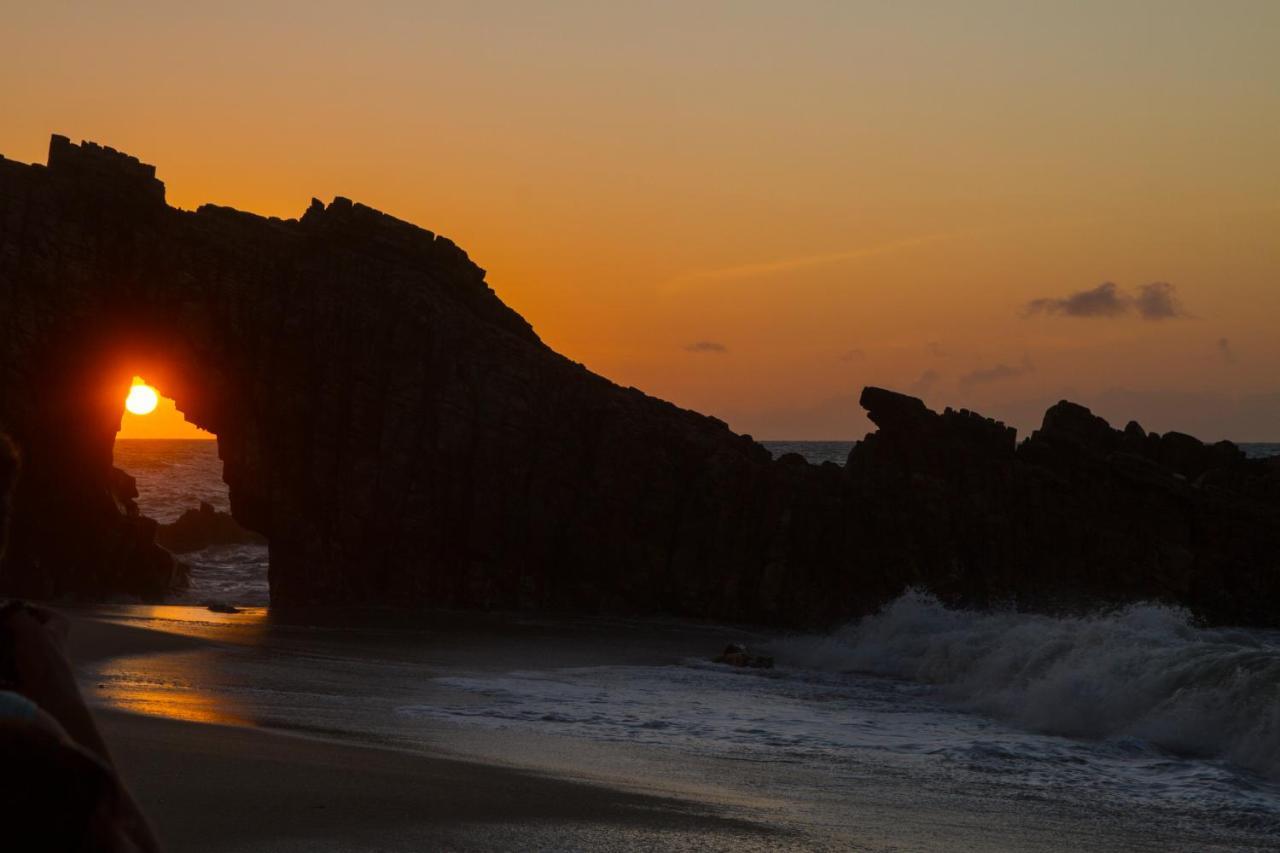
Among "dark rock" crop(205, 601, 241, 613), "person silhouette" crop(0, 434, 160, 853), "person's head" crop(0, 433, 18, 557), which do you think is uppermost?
"person's head" crop(0, 433, 18, 557)

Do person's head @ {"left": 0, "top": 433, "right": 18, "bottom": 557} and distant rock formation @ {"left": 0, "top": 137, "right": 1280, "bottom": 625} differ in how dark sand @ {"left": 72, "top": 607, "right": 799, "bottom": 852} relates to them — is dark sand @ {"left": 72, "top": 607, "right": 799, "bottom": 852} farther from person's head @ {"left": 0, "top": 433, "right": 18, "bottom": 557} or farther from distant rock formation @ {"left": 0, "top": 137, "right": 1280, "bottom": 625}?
distant rock formation @ {"left": 0, "top": 137, "right": 1280, "bottom": 625}

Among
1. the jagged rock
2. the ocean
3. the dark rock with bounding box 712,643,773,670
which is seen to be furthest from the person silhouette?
the jagged rock

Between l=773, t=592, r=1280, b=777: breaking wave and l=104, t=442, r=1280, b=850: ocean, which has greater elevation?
l=773, t=592, r=1280, b=777: breaking wave

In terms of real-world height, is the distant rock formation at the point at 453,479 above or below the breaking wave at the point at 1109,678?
above

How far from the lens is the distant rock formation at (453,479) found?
33.3m

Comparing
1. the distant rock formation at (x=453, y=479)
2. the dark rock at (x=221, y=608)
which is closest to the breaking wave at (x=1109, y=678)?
the distant rock formation at (x=453, y=479)

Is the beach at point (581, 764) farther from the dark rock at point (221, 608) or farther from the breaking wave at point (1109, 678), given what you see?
the dark rock at point (221, 608)

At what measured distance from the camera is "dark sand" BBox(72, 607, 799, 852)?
7957 millimetres

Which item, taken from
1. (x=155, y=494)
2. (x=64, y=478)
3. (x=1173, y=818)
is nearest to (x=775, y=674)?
(x=1173, y=818)

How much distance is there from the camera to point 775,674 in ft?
71.5

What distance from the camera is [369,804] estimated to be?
884 cm

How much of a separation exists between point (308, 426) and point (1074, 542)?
1914 centimetres

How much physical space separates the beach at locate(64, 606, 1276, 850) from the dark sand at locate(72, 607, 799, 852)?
3 cm

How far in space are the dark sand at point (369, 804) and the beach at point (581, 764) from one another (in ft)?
0.09
